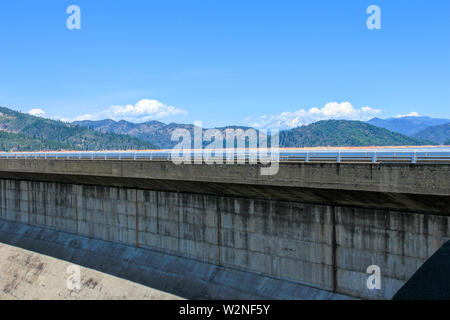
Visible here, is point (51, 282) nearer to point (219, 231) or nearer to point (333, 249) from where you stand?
point (219, 231)

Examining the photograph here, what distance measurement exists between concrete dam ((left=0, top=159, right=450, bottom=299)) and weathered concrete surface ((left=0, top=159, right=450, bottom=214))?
5 cm

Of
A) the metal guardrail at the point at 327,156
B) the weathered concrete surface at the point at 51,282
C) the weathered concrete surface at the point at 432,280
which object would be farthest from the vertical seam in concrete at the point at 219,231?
the weathered concrete surface at the point at 432,280

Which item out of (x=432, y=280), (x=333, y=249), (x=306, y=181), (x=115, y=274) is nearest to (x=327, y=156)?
(x=306, y=181)

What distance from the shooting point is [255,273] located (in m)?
19.8

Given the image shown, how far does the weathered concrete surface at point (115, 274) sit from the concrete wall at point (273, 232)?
556mm

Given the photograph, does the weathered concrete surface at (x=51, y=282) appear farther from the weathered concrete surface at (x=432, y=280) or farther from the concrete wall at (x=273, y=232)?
Answer: the weathered concrete surface at (x=432, y=280)

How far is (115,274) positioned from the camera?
80.4ft

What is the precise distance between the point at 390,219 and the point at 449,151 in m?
4.12

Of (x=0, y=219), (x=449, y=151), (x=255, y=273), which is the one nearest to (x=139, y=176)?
(x=255, y=273)

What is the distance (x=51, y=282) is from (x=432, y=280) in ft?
82.9

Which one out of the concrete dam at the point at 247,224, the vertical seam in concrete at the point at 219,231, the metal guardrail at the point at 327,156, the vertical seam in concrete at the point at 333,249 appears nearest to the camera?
the metal guardrail at the point at 327,156

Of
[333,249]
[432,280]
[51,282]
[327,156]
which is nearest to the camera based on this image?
[432,280]

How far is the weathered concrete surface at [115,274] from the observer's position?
64.1 ft
